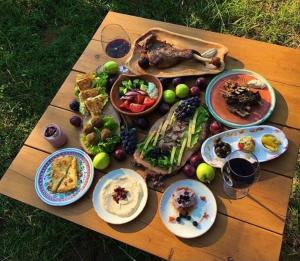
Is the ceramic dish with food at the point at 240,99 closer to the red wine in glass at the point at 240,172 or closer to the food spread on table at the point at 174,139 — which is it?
the food spread on table at the point at 174,139

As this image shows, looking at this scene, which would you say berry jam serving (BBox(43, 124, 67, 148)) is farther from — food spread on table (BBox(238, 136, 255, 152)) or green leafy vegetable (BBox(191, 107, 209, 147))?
food spread on table (BBox(238, 136, 255, 152))

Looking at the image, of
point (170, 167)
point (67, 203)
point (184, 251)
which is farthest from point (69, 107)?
point (184, 251)

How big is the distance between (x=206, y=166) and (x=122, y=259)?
1198mm

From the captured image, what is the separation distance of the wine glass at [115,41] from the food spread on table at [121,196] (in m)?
1.09

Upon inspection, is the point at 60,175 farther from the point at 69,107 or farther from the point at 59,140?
the point at 69,107

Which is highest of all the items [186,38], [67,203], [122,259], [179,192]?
[186,38]

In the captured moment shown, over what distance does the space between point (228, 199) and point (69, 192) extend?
102 centimetres

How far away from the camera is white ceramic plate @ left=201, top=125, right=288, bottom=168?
2469mm

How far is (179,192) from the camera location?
2428 millimetres

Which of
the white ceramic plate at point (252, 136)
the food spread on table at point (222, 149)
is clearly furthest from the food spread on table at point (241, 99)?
the food spread on table at point (222, 149)

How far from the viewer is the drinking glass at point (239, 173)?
228 cm

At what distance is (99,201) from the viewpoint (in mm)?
2553

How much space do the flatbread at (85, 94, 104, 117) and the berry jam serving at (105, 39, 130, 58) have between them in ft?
1.59

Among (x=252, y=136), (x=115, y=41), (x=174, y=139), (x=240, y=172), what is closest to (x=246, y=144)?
(x=252, y=136)
